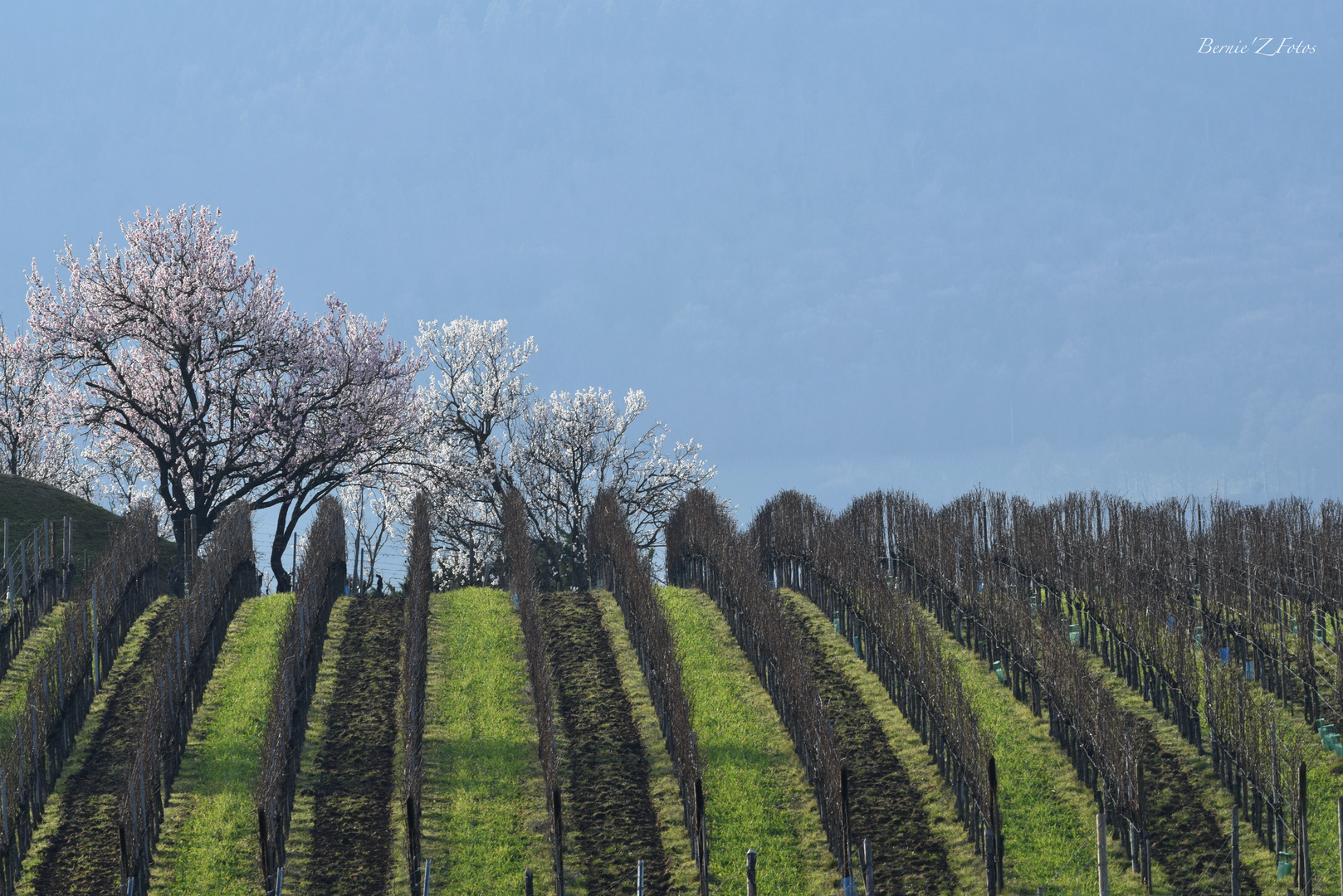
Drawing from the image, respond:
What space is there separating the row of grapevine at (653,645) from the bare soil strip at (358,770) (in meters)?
3.74

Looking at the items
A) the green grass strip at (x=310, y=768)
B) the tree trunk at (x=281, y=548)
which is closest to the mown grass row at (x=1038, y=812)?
the green grass strip at (x=310, y=768)

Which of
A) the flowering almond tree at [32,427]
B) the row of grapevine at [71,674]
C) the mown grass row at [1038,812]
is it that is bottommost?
the mown grass row at [1038,812]

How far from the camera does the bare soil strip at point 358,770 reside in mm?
14961

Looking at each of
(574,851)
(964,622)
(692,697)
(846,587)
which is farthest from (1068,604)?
(574,851)

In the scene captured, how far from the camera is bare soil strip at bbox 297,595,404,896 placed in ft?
49.1

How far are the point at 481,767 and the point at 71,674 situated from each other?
679cm

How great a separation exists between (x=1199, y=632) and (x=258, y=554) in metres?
23.7

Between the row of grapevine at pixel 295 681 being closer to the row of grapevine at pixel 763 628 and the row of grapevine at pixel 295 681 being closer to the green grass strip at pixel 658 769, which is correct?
the green grass strip at pixel 658 769

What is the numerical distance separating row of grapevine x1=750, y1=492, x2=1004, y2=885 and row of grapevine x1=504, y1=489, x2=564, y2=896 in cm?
485

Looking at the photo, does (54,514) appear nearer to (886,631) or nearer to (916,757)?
(886,631)

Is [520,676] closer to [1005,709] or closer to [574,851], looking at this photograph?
[574,851]

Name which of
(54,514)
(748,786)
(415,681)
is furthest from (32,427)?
(748,786)

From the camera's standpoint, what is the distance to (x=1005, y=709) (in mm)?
19234

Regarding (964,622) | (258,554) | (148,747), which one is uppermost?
(258,554)
